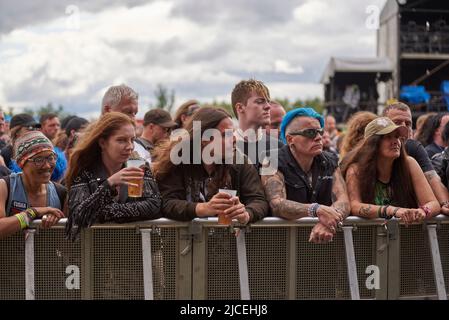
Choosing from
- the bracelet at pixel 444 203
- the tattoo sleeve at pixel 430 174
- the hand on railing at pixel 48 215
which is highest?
the tattoo sleeve at pixel 430 174

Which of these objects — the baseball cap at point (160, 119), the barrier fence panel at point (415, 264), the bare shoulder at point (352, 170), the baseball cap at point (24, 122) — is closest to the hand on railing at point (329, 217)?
the barrier fence panel at point (415, 264)

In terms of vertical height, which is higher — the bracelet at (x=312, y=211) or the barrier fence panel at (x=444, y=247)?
the bracelet at (x=312, y=211)

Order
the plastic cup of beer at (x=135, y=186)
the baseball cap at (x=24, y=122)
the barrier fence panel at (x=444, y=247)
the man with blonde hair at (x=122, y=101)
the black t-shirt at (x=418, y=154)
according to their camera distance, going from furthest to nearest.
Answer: the baseball cap at (x=24, y=122) < the man with blonde hair at (x=122, y=101) < the black t-shirt at (x=418, y=154) < the barrier fence panel at (x=444, y=247) < the plastic cup of beer at (x=135, y=186)

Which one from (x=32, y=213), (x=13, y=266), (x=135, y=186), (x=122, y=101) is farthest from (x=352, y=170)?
(x=13, y=266)

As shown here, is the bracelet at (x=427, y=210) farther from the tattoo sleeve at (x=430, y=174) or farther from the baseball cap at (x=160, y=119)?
the baseball cap at (x=160, y=119)

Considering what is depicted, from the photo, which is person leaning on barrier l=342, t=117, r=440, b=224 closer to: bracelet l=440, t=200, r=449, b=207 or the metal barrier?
bracelet l=440, t=200, r=449, b=207

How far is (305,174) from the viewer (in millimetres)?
4602

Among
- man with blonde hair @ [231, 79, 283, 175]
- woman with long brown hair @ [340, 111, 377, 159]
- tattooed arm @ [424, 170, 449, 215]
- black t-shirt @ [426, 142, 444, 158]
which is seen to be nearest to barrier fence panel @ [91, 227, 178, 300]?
man with blonde hair @ [231, 79, 283, 175]

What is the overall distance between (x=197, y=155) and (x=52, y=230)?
106cm

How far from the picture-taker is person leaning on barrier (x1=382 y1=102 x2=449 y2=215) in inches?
191

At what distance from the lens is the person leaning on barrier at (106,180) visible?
396 cm

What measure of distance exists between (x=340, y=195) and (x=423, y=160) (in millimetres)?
1025

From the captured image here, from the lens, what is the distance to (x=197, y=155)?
438 centimetres

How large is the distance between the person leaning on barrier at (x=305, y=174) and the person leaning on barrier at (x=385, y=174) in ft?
0.54
